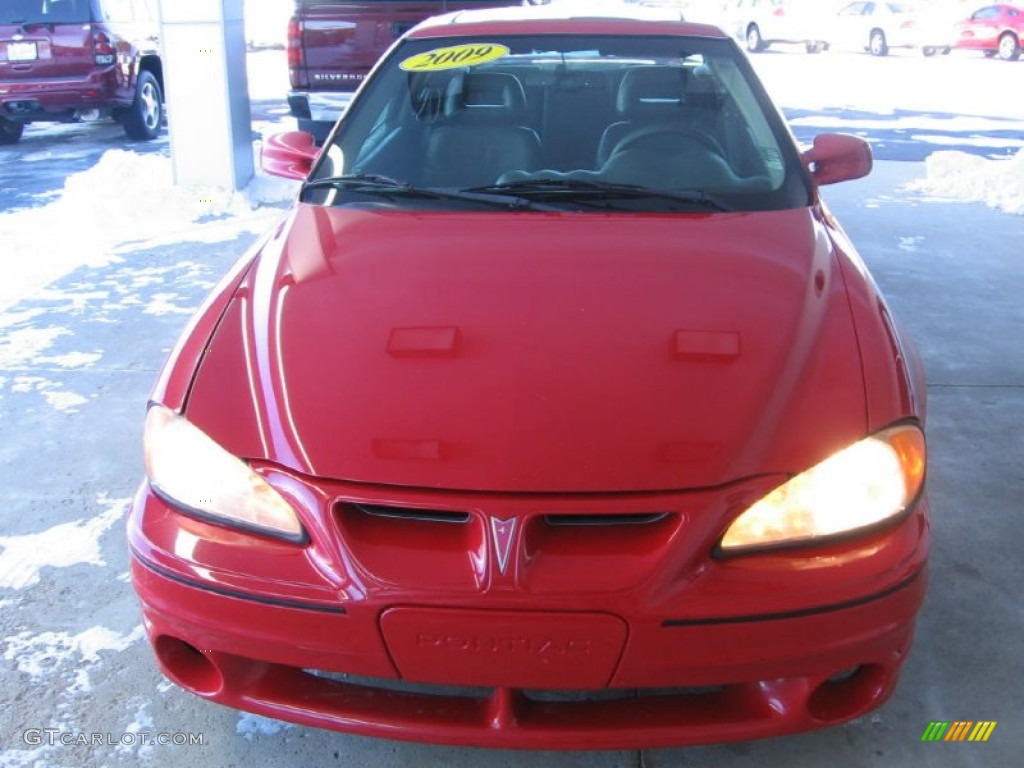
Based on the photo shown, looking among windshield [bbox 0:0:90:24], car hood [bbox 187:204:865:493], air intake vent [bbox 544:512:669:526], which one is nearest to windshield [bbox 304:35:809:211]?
car hood [bbox 187:204:865:493]

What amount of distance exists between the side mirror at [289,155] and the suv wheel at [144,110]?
7.76m

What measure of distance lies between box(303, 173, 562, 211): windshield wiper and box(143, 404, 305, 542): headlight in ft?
3.27

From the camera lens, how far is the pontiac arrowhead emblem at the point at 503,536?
161 centimetres

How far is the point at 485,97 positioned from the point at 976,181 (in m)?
5.75

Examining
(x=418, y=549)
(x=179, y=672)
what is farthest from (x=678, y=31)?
(x=179, y=672)

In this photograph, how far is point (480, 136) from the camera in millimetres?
2893

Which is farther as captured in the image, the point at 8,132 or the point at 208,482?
the point at 8,132

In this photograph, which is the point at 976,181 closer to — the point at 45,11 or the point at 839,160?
the point at 839,160

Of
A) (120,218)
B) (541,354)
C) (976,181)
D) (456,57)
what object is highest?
(456,57)

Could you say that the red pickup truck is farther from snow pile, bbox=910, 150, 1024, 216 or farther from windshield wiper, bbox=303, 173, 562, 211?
windshield wiper, bbox=303, 173, 562, 211

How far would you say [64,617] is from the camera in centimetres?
250

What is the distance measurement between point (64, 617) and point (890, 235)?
5.45 meters

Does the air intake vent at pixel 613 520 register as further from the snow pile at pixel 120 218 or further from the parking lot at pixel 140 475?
the snow pile at pixel 120 218

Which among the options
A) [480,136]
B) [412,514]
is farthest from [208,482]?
[480,136]
